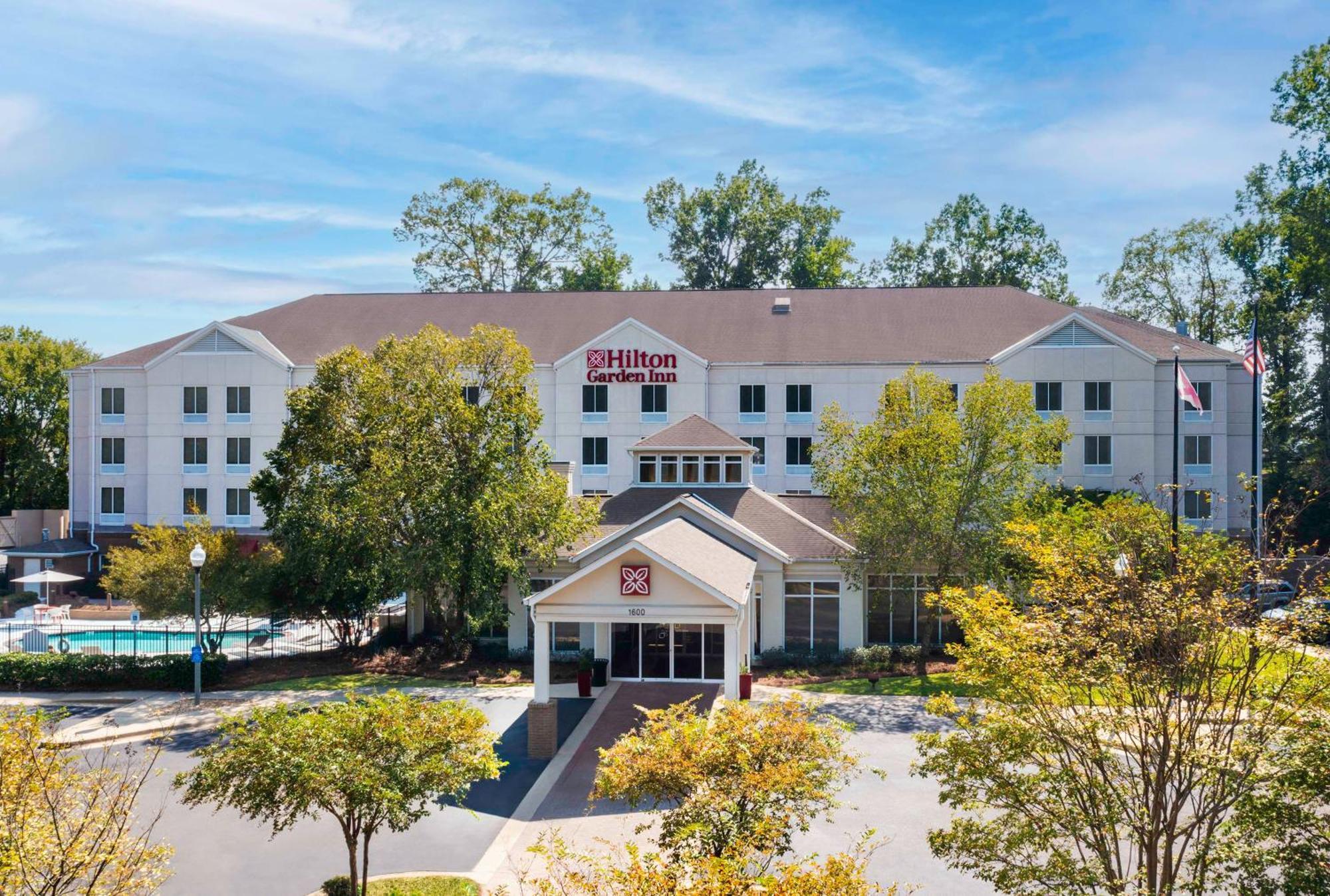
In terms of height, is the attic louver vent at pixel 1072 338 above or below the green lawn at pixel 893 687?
above

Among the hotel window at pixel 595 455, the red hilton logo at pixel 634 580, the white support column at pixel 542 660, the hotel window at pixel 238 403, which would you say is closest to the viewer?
the white support column at pixel 542 660

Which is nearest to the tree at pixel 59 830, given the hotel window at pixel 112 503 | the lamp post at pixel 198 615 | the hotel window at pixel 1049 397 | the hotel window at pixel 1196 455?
the lamp post at pixel 198 615

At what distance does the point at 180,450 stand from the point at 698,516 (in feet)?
102

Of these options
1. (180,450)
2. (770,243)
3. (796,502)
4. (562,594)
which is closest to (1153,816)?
(562,594)

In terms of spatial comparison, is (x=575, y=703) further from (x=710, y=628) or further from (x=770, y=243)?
(x=770, y=243)

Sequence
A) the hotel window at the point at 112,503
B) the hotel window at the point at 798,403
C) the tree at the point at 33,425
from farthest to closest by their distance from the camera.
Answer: the tree at the point at 33,425 → the hotel window at the point at 112,503 → the hotel window at the point at 798,403

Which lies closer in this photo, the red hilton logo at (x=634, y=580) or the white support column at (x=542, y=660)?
the white support column at (x=542, y=660)

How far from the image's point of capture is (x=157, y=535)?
3056 centimetres

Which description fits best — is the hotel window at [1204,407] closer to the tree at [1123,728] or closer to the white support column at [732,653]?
the white support column at [732,653]

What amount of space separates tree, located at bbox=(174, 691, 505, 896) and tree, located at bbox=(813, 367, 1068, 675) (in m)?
18.2

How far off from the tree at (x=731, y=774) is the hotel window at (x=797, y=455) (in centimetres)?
3348

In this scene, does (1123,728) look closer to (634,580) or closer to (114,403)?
(634,580)

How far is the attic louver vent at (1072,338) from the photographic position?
45625 millimetres

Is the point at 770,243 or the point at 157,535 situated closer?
the point at 157,535
